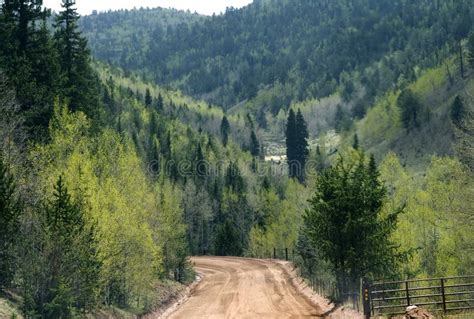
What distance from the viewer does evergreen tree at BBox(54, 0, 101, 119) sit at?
53219mm

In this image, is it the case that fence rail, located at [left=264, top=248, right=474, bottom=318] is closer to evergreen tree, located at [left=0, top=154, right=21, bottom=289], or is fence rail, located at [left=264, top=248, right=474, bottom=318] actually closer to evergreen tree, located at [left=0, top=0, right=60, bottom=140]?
evergreen tree, located at [left=0, top=154, right=21, bottom=289]

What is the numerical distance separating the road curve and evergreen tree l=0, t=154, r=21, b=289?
46.7ft

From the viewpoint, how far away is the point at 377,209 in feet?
111

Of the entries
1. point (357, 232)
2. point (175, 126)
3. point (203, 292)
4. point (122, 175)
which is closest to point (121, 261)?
point (122, 175)

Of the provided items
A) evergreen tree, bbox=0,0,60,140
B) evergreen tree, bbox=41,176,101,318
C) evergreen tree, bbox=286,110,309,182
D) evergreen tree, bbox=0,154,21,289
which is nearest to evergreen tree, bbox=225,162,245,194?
evergreen tree, bbox=286,110,309,182

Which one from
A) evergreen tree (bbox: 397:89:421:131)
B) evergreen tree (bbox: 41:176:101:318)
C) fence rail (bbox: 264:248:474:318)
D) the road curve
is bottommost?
the road curve

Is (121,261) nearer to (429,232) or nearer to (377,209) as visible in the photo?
(377,209)

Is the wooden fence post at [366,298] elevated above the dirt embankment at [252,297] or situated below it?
above

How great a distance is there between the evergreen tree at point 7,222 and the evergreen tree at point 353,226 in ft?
55.7

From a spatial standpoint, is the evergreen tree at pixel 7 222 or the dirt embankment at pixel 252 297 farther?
the dirt embankment at pixel 252 297

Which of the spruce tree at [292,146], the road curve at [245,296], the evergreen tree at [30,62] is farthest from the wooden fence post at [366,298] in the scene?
the spruce tree at [292,146]

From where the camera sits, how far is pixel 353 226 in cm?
3250

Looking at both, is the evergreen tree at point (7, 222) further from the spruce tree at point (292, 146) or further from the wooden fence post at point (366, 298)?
the spruce tree at point (292, 146)

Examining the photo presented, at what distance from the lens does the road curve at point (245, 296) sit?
123ft
